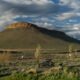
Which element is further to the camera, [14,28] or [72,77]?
[14,28]

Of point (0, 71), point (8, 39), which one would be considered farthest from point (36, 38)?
point (0, 71)

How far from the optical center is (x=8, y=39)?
149875 mm

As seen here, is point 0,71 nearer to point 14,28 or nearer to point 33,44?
point 33,44

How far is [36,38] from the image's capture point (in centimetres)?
15588

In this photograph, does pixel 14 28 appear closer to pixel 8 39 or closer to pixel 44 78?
pixel 8 39

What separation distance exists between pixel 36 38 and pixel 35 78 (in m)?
135

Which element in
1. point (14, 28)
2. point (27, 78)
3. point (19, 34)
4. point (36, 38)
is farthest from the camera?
point (14, 28)

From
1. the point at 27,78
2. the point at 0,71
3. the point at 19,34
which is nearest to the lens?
the point at 27,78

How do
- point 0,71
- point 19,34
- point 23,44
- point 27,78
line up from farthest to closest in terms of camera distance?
point 19,34, point 23,44, point 0,71, point 27,78

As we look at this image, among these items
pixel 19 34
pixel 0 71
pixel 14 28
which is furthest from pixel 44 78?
pixel 14 28

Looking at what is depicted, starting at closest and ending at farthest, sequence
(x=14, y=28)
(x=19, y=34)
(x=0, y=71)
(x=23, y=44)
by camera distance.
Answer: (x=0, y=71) → (x=23, y=44) → (x=19, y=34) → (x=14, y=28)

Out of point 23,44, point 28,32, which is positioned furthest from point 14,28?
point 23,44

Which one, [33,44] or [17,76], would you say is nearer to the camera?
[17,76]

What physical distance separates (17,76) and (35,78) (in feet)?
3.44
